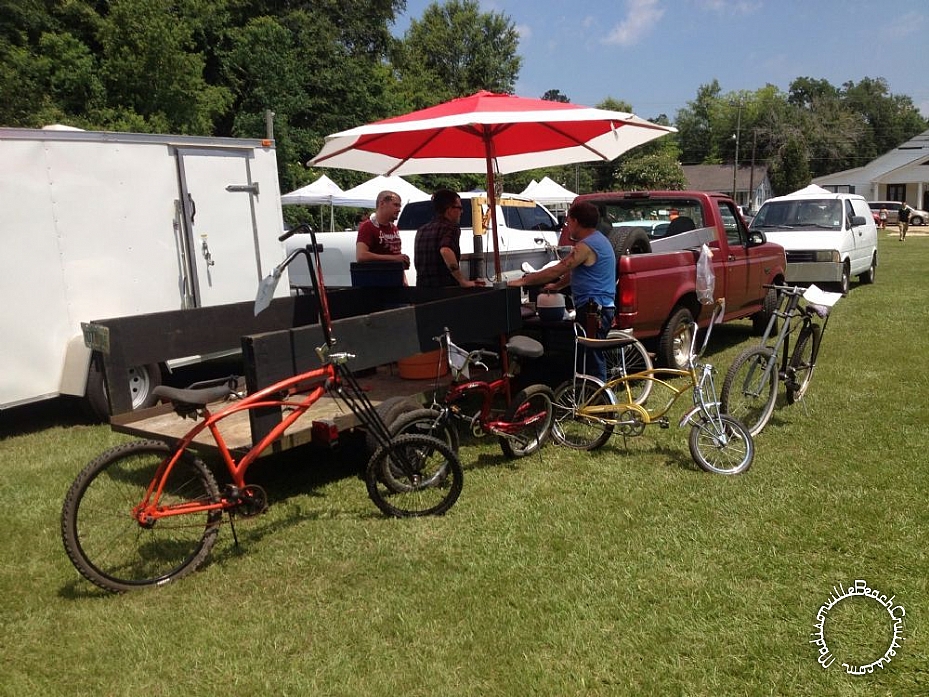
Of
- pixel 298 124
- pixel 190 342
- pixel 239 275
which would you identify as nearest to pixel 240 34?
pixel 298 124

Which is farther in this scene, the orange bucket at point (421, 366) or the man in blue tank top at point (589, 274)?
the orange bucket at point (421, 366)

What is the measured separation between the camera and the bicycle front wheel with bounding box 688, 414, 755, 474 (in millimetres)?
5035

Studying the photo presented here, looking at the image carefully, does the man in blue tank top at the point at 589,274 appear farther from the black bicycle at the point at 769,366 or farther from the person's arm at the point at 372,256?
the person's arm at the point at 372,256

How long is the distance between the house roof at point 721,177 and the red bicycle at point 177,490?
7682 centimetres

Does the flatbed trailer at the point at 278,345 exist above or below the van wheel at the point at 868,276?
above

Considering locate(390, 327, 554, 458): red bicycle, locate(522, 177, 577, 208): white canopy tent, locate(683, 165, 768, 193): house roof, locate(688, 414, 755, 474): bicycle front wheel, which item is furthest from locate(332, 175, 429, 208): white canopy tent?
locate(683, 165, 768, 193): house roof

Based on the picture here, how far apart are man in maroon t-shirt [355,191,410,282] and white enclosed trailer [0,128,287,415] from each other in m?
1.80

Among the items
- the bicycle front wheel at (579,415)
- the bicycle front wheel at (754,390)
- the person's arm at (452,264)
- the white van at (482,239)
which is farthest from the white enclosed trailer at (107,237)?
the bicycle front wheel at (754,390)

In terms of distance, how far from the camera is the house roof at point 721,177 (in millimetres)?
77188

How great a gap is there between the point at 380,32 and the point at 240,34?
1123 centimetres

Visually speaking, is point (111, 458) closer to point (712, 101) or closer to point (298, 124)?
point (298, 124)

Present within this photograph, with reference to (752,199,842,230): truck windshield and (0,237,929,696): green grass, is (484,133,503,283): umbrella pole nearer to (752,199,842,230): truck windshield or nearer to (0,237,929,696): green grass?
(0,237,929,696): green grass

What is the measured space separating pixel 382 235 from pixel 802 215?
11.2 metres

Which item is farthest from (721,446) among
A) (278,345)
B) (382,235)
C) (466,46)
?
(466,46)
